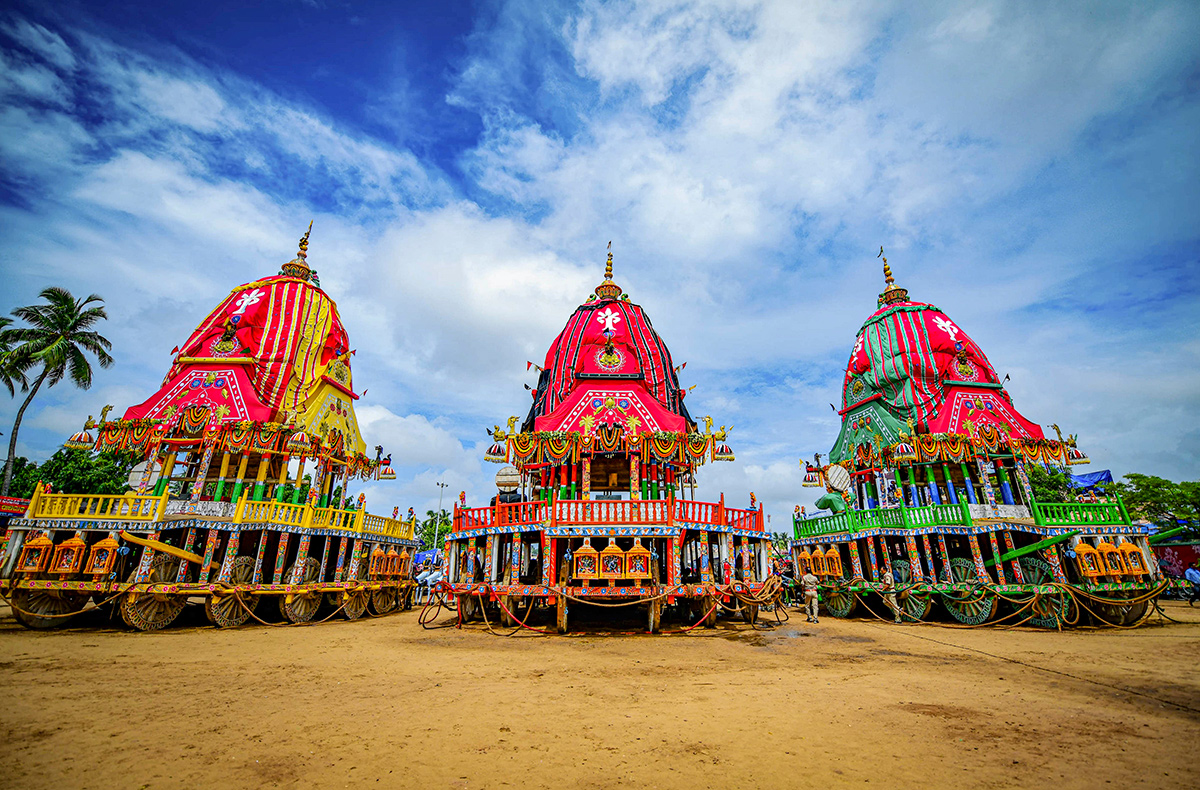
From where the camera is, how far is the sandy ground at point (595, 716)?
4.66 meters

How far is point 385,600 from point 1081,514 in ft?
83.7

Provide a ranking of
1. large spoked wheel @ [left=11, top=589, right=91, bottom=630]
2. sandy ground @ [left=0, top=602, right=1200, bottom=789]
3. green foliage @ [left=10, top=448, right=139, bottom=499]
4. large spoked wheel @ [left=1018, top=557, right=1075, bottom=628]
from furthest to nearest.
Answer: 1. green foliage @ [left=10, top=448, right=139, bottom=499]
2. large spoked wheel @ [left=1018, top=557, right=1075, bottom=628]
3. large spoked wheel @ [left=11, top=589, right=91, bottom=630]
4. sandy ground @ [left=0, top=602, right=1200, bottom=789]

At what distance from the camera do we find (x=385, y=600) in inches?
801

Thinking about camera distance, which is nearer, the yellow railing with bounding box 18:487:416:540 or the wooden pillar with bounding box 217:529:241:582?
the yellow railing with bounding box 18:487:416:540

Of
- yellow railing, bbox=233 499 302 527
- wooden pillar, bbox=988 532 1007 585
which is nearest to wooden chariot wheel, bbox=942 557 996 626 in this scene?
wooden pillar, bbox=988 532 1007 585

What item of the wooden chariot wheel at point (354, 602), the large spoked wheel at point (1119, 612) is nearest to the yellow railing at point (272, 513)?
the wooden chariot wheel at point (354, 602)

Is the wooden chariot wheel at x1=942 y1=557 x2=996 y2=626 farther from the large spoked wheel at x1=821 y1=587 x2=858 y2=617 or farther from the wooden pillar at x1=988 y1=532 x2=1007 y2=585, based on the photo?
the large spoked wheel at x1=821 y1=587 x2=858 y2=617

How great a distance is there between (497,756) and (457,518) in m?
12.6

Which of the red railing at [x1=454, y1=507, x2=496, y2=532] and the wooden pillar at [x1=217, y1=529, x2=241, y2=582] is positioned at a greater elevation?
the red railing at [x1=454, y1=507, x2=496, y2=532]

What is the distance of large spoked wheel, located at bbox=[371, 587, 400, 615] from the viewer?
64.4ft

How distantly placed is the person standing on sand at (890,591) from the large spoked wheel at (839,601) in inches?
56.2

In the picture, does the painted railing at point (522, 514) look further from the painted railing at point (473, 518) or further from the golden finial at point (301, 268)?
the golden finial at point (301, 268)

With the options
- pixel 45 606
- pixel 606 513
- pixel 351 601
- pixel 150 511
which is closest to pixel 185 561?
pixel 150 511

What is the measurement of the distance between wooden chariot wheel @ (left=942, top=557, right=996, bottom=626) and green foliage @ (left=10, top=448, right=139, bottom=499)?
3652 centimetres
